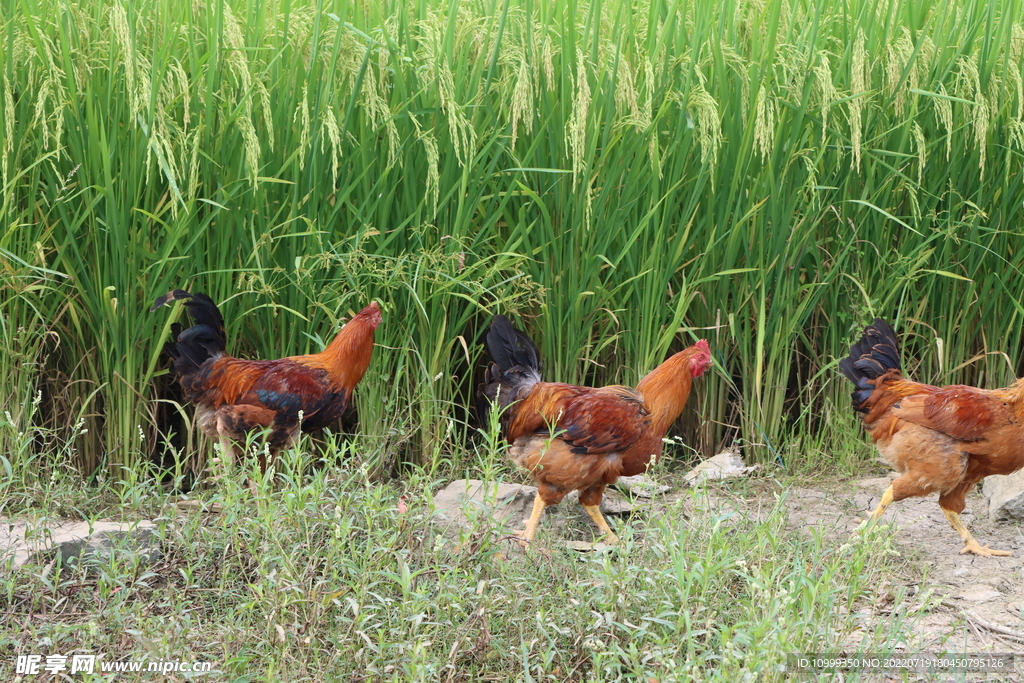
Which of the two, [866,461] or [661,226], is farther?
[866,461]

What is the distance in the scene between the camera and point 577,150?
3.88 metres

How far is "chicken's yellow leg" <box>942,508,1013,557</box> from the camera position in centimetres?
378

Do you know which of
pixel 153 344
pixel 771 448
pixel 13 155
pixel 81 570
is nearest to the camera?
pixel 81 570

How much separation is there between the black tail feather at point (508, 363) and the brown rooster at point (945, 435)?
144cm

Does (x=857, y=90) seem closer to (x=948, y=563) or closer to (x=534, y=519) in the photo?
(x=948, y=563)

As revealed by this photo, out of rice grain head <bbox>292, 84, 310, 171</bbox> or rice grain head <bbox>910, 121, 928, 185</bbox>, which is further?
rice grain head <bbox>910, 121, 928, 185</bbox>

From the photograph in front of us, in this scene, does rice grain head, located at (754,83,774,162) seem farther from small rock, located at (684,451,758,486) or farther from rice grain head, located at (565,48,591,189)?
small rock, located at (684,451,758,486)

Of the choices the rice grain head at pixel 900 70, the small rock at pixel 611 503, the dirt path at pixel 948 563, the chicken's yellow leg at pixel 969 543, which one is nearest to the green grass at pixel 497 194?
the rice grain head at pixel 900 70

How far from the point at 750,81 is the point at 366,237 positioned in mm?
1894

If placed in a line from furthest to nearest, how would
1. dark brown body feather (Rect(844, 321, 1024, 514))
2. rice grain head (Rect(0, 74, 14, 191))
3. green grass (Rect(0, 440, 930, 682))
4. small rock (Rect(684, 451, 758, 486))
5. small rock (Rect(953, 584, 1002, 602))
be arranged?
small rock (Rect(684, 451, 758, 486))
rice grain head (Rect(0, 74, 14, 191))
dark brown body feather (Rect(844, 321, 1024, 514))
small rock (Rect(953, 584, 1002, 602))
green grass (Rect(0, 440, 930, 682))

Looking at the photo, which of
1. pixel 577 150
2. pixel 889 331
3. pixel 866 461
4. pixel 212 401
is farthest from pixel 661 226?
pixel 212 401

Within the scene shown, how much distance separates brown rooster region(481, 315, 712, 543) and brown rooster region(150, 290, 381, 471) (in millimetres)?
580

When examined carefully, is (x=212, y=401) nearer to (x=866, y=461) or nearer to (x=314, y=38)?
(x=314, y=38)

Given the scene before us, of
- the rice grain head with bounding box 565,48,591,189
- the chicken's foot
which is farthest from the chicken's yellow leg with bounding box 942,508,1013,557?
the rice grain head with bounding box 565,48,591,189
